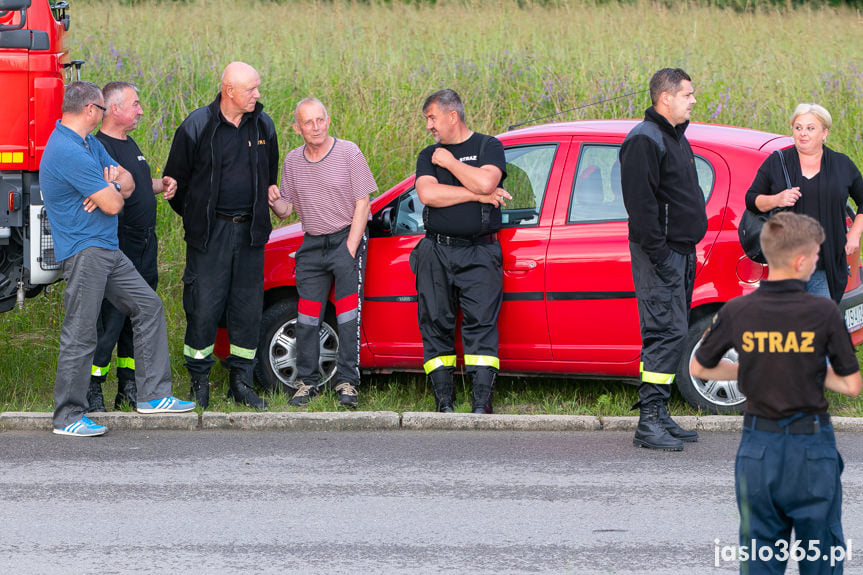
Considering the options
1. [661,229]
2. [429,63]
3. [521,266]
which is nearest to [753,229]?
[661,229]

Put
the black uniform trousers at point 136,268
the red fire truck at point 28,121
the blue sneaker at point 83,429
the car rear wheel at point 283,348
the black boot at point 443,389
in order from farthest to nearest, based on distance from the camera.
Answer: the car rear wheel at point 283,348, the black uniform trousers at point 136,268, the black boot at point 443,389, the red fire truck at point 28,121, the blue sneaker at point 83,429

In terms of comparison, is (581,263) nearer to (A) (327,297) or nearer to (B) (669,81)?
(B) (669,81)

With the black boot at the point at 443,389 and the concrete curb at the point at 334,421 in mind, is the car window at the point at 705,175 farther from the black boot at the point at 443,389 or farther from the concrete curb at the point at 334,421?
the black boot at the point at 443,389

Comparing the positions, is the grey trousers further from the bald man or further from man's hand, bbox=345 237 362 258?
man's hand, bbox=345 237 362 258

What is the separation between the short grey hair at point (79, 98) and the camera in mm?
7016

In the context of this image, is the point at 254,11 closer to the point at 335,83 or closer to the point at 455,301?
the point at 335,83

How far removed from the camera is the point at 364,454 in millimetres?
6781

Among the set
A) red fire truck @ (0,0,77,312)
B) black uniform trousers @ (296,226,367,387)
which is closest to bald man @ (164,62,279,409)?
black uniform trousers @ (296,226,367,387)

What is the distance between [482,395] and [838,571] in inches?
154

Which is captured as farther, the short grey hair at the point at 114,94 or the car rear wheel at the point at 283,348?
the car rear wheel at the point at 283,348

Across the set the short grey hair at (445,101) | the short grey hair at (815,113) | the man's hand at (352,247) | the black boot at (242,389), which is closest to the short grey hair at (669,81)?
the short grey hair at (815,113)

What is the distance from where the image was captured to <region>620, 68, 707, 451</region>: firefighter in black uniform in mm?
6648

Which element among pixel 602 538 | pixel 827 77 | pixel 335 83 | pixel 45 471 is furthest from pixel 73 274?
pixel 827 77

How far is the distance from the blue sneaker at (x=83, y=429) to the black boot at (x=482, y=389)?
229cm
